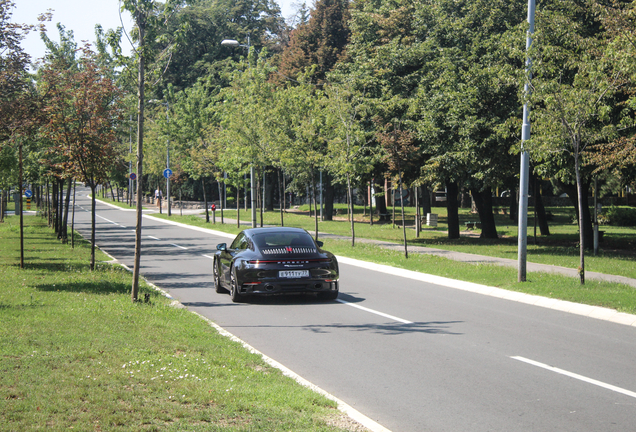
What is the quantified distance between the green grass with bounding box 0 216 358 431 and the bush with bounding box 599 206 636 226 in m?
40.1

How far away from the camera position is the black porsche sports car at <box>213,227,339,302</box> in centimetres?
1230

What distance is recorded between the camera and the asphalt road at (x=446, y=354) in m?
6.03

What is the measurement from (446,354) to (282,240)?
547cm

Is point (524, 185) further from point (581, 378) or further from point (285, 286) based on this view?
point (581, 378)

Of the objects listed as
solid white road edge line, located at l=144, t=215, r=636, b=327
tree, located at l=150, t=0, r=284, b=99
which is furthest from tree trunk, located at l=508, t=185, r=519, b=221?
tree, located at l=150, t=0, r=284, b=99

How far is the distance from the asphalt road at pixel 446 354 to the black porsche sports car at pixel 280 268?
377 millimetres

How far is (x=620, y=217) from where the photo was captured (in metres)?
44.1

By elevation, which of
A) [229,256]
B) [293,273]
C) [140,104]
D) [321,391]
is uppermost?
[140,104]

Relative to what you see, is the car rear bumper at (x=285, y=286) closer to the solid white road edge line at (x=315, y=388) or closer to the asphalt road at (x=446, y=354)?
the asphalt road at (x=446, y=354)

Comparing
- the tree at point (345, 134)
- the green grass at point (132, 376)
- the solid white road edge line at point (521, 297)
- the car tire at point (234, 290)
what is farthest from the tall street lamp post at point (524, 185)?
the tree at point (345, 134)

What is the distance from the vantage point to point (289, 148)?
2770cm

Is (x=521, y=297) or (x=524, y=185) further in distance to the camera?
(x=524, y=185)

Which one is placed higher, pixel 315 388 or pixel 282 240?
pixel 282 240

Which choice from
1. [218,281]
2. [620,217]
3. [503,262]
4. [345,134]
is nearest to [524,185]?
[503,262]
